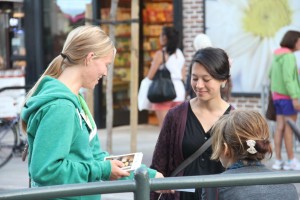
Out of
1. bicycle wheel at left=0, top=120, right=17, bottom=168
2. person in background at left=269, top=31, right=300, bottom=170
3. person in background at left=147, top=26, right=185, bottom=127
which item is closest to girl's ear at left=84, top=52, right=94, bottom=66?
person in background at left=269, top=31, right=300, bottom=170

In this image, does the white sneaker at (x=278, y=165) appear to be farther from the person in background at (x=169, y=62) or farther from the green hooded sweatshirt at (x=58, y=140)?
the green hooded sweatshirt at (x=58, y=140)

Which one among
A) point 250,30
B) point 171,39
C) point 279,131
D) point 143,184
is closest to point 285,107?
point 279,131

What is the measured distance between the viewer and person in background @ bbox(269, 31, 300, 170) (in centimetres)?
943

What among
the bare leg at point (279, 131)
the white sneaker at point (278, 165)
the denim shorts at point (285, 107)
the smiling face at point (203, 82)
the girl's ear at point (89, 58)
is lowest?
the white sneaker at point (278, 165)

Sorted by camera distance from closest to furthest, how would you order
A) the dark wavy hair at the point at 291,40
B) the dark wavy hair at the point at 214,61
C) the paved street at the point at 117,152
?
the dark wavy hair at the point at 214,61 → the paved street at the point at 117,152 → the dark wavy hair at the point at 291,40

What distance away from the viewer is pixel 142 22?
15.1 m

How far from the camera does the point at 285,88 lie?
9.63 m

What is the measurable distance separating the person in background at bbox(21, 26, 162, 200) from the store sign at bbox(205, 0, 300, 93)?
893 cm

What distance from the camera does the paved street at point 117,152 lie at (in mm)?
9156

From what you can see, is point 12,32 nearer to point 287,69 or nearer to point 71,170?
point 287,69

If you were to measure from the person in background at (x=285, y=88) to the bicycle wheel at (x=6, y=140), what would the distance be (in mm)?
3560

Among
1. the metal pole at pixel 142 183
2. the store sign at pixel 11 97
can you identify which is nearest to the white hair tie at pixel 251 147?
the metal pole at pixel 142 183

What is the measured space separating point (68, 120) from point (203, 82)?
1.51 meters

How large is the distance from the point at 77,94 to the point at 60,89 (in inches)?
6.3
